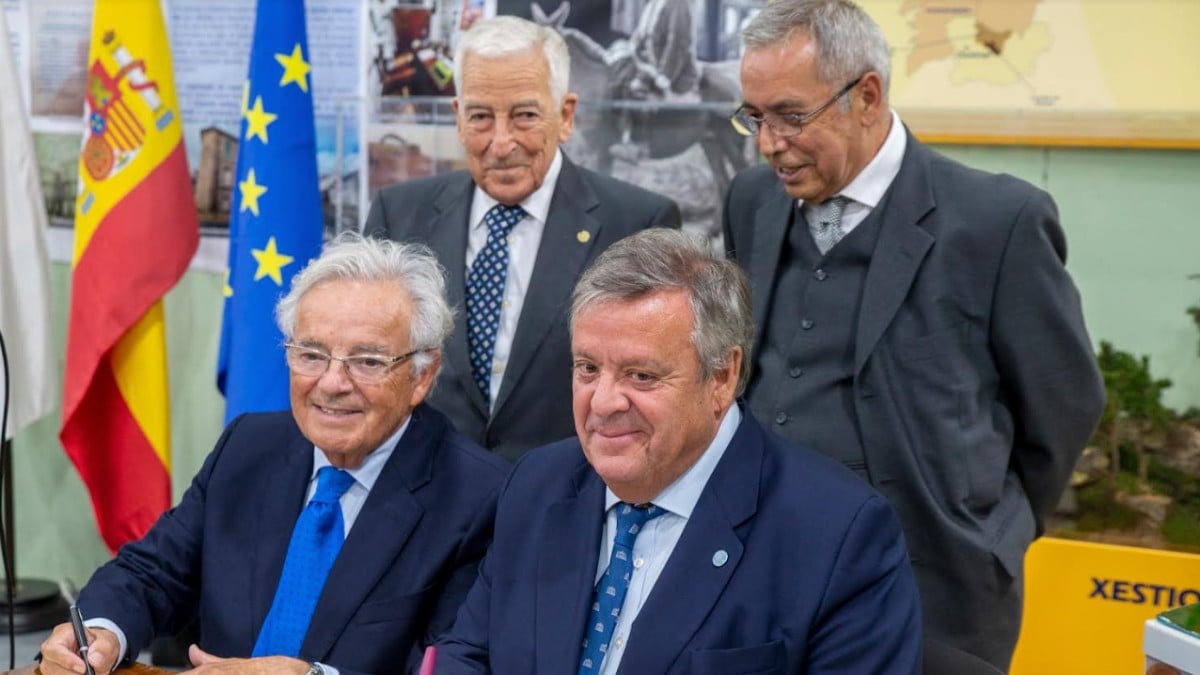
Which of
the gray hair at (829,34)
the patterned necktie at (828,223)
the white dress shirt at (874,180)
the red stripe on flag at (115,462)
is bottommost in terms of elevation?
the red stripe on flag at (115,462)

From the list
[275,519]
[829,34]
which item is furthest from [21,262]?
[829,34]

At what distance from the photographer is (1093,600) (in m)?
3.57

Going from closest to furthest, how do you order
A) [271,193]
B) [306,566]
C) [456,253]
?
[306,566] < [456,253] < [271,193]

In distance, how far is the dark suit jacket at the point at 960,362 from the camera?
101 inches

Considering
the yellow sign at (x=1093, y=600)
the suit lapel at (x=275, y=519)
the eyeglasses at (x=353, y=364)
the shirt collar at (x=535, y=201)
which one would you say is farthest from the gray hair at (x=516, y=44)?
the yellow sign at (x=1093, y=600)

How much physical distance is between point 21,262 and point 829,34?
119 inches

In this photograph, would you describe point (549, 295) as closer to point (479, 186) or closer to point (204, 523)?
point (479, 186)

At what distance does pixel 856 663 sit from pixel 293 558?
109 cm

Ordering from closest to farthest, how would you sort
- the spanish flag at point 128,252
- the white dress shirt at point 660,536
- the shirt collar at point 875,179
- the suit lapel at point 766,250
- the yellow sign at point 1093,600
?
the white dress shirt at point 660,536
the shirt collar at point 875,179
the suit lapel at point 766,250
the yellow sign at point 1093,600
the spanish flag at point 128,252

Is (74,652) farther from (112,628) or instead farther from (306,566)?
(306,566)

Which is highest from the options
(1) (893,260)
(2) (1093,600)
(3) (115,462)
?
(1) (893,260)

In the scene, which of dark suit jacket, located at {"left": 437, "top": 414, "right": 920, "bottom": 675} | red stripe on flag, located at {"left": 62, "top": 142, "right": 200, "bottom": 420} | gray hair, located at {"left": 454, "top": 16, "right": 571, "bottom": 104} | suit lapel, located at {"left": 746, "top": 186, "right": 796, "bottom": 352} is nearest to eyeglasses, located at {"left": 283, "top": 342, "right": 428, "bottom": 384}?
dark suit jacket, located at {"left": 437, "top": 414, "right": 920, "bottom": 675}

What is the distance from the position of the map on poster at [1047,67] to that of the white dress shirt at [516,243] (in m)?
1.29

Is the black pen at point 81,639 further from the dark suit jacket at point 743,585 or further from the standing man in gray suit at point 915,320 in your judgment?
the standing man in gray suit at point 915,320
